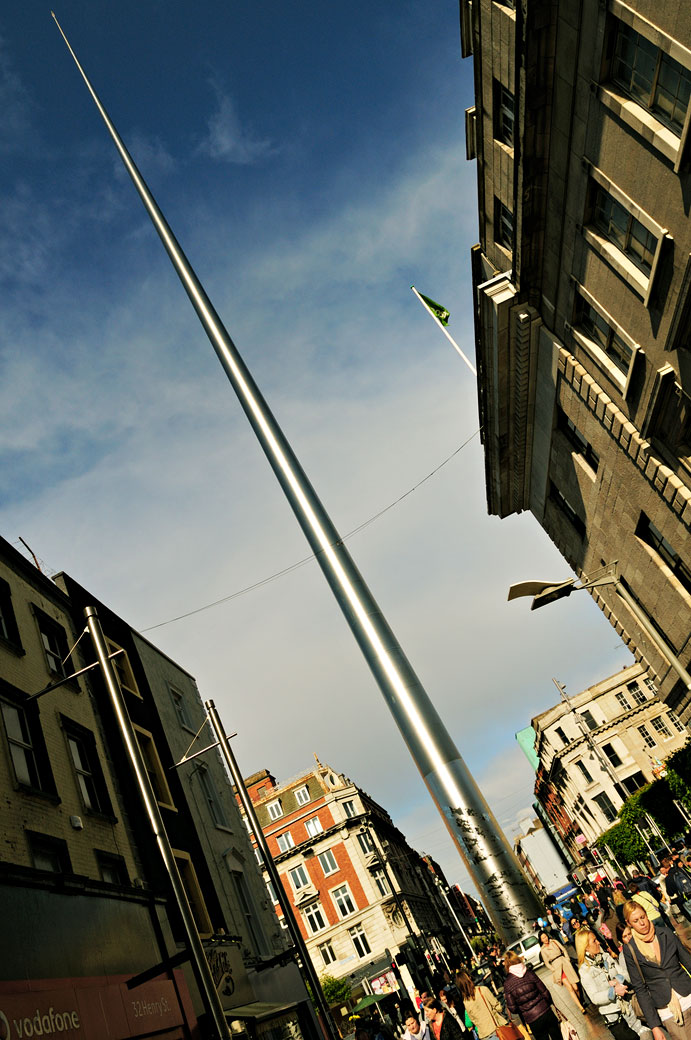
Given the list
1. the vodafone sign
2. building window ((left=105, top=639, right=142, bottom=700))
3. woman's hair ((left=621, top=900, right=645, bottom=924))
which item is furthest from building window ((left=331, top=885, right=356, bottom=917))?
woman's hair ((left=621, top=900, right=645, bottom=924))

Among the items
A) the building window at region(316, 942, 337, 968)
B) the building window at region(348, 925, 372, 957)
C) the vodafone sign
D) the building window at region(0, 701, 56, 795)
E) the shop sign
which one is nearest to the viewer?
the vodafone sign

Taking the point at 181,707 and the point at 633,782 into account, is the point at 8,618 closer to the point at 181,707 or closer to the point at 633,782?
the point at 181,707

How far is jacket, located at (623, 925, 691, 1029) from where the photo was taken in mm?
8508

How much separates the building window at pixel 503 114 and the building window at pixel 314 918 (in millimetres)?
64437

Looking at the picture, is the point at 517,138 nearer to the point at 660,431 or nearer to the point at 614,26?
the point at 614,26

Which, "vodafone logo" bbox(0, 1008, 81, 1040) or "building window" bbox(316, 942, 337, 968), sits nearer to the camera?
"vodafone logo" bbox(0, 1008, 81, 1040)

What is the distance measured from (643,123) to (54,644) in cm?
2099

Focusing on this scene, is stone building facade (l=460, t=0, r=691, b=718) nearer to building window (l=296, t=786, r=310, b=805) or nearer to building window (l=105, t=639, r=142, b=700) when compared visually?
building window (l=105, t=639, r=142, b=700)

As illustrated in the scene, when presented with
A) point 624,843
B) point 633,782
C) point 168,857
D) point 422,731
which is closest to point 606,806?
point 633,782

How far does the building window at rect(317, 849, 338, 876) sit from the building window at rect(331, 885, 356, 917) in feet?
5.49

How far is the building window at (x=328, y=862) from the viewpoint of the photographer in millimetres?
67688

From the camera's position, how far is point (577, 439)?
81.4 feet

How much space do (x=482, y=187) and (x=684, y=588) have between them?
1427cm

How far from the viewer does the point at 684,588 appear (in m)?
20.8
